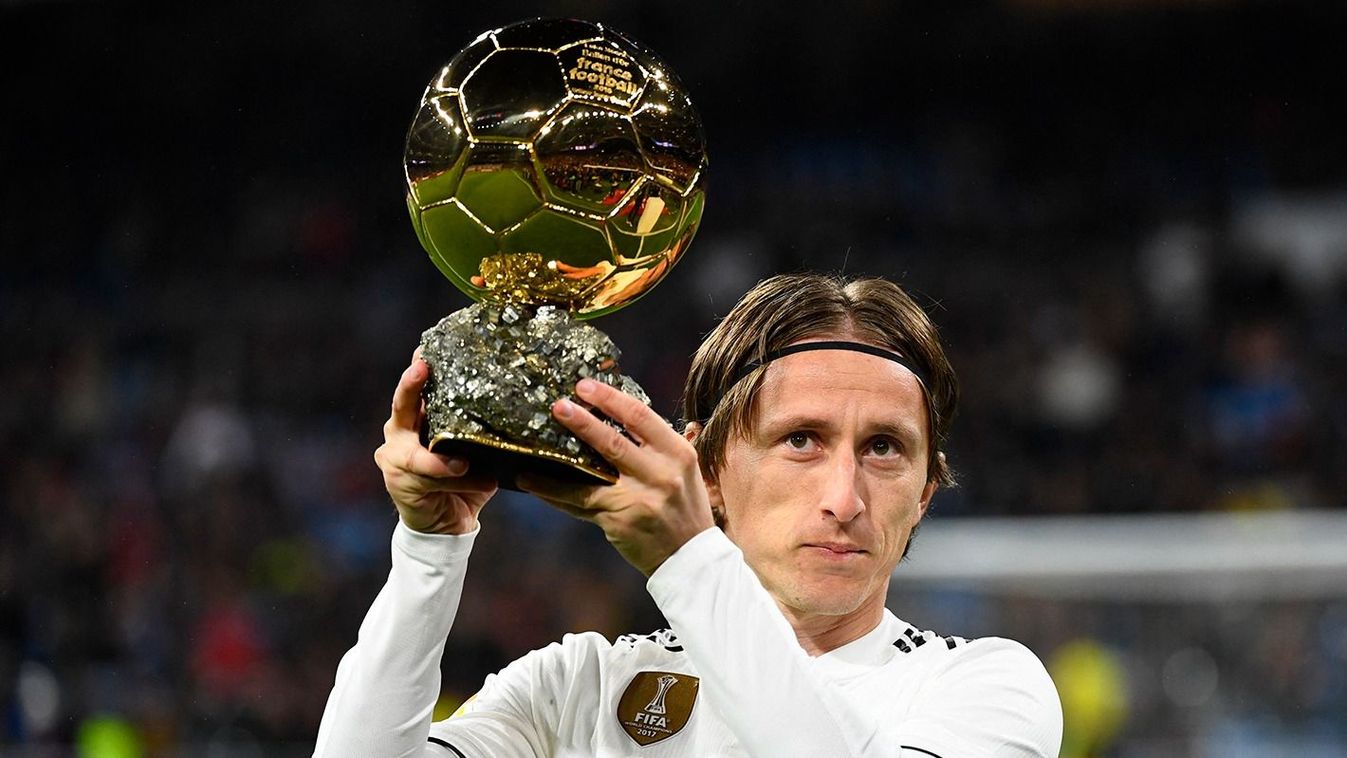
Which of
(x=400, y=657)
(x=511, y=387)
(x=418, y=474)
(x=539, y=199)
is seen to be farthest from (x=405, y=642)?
(x=539, y=199)

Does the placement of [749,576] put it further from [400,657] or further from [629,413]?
[400,657]

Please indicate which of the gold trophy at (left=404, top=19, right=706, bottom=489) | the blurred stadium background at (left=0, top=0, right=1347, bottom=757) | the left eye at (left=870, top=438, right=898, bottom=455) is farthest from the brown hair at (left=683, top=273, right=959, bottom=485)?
the blurred stadium background at (left=0, top=0, right=1347, bottom=757)

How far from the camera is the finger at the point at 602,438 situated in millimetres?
1618

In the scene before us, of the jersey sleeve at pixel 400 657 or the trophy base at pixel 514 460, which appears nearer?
the trophy base at pixel 514 460

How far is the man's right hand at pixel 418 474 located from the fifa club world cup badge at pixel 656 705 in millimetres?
434

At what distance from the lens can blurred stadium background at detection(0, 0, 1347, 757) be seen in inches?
268

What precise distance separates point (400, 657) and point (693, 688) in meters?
0.46

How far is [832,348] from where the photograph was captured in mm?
2176

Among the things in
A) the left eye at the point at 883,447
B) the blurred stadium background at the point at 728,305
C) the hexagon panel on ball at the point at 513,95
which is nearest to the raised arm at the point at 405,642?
the hexagon panel on ball at the point at 513,95

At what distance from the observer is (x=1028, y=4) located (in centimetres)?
1295

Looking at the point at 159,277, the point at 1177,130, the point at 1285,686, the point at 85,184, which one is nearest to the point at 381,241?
the point at 159,277

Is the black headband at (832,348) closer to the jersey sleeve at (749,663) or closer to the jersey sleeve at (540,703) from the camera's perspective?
the jersey sleeve at (540,703)

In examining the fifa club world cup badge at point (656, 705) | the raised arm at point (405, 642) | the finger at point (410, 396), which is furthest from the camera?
the fifa club world cup badge at point (656, 705)

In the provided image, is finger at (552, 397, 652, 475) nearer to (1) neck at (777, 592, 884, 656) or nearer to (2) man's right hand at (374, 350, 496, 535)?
Answer: (2) man's right hand at (374, 350, 496, 535)
